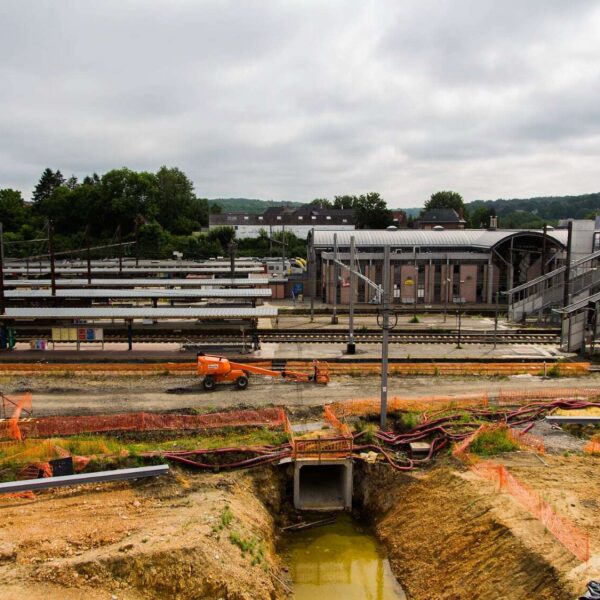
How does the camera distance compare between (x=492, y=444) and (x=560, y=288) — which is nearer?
(x=492, y=444)

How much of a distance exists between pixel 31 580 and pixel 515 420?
18.1 m

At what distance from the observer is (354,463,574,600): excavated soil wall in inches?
529

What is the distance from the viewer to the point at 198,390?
1131 inches

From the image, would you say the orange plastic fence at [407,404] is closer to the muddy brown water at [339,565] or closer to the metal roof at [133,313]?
the muddy brown water at [339,565]

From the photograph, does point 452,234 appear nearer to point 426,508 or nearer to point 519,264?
point 519,264

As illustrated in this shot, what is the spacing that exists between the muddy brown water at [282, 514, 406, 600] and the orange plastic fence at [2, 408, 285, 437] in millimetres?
5273

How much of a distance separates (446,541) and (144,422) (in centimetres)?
1204

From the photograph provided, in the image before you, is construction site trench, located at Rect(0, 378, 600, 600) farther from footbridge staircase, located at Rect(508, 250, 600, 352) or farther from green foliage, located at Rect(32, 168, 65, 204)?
green foliage, located at Rect(32, 168, 65, 204)

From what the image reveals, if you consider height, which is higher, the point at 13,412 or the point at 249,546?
the point at 13,412

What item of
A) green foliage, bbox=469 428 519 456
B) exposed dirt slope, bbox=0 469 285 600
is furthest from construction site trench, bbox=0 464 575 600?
green foliage, bbox=469 428 519 456

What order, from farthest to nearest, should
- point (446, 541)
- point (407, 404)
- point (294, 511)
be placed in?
point (407, 404) → point (294, 511) → point (446, 541)

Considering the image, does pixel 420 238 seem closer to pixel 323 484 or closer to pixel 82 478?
pixel 323 484

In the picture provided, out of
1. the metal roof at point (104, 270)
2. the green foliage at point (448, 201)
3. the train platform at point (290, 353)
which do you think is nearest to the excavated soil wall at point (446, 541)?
the train platform at point (290, 353)

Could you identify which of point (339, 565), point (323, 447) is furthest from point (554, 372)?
point (339, 565)
